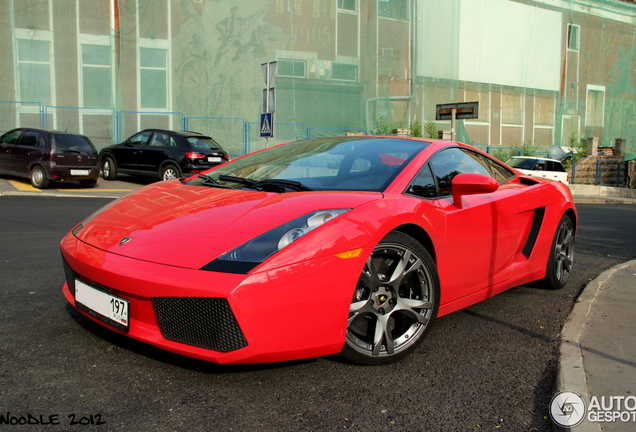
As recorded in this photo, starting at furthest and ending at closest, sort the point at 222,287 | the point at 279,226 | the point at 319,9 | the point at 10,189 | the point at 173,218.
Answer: the point at 319,9
the point at 10,189
the point at 173,218
the point at 279,226
the point at 222,287

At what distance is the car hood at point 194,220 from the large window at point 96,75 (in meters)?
18.2

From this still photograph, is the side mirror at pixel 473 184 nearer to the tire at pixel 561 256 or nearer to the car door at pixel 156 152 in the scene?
the tire at pixel 561 256

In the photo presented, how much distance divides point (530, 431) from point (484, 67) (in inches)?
1072

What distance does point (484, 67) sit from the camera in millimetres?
26922

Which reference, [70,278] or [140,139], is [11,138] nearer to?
[140,139]

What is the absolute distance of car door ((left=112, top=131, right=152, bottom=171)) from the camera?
1498 centimetres

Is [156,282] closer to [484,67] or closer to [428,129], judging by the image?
[428,129]

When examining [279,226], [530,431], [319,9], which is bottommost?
[530,431]

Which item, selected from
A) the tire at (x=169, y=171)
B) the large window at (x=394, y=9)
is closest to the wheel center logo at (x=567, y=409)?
the tire at (x=169, y=171)

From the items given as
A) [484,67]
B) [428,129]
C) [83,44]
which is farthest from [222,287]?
[484,67]

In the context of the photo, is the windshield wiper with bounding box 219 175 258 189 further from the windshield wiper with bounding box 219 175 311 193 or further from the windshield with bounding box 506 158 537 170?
the windshield with bounding box 506 158 537 170

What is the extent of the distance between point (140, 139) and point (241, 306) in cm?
1404

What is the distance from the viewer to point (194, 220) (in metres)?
2.71

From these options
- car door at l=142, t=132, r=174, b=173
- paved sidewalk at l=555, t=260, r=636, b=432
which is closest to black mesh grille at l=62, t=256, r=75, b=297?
paved sidewalk at l=555, t=260, r=636, b=432
